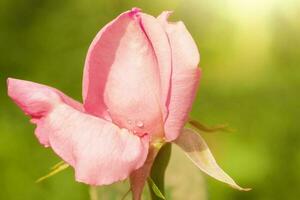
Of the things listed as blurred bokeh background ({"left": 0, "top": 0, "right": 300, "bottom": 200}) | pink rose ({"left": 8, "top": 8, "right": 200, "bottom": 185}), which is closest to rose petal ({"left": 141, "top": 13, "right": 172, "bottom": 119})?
pink rose ({"left": 8, "top": 8, "right": 200, "bottom": 185})

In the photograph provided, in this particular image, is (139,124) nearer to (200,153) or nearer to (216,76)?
(200,153)

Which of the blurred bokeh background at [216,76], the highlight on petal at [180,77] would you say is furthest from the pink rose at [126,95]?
the blurred bokeh background at [216,76]

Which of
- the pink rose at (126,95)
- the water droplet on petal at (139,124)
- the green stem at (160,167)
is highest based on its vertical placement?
the pink rose at (126,95)

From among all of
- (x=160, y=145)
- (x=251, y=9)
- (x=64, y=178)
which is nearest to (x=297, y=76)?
(x=251, y=9)

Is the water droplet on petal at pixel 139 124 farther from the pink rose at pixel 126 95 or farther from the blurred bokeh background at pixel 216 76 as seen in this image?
the blurred bokeh background at pixel 216 76

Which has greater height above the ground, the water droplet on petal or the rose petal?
the rose petal

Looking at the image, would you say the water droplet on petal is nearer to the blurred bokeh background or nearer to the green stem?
the green stem
